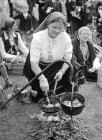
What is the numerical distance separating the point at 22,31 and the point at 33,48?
13.3ft

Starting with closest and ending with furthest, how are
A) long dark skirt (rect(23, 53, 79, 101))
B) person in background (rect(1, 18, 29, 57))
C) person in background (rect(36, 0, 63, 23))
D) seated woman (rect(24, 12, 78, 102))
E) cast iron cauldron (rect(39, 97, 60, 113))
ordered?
cast iron cauldron (rect(39, 97, 60, 113)) < seated woman (rect(24, 12, 78, 102)) < long dark skirt (rect(23, 53, 79, 101)) < person in background (rect(1, 18, 29, 57)) < person in background (rect(36, 0, 63, 23))

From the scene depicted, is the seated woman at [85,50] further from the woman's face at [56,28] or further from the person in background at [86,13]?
the person in background at [86,13]

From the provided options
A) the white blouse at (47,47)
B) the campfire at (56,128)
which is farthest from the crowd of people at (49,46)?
the campfire at (56,128)

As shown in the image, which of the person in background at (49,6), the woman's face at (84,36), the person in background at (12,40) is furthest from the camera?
the person in background at (49,6)

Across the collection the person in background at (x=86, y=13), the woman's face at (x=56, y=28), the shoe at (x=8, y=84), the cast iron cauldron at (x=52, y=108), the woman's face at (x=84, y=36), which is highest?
the woman's face at (x=56, y=28)

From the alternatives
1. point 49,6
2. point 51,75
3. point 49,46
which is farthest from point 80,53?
point 49,6

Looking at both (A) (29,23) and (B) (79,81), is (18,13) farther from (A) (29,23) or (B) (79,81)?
(B) (79,81)

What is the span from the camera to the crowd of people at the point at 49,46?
3.45 metres

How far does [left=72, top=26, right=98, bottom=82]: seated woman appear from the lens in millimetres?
4441

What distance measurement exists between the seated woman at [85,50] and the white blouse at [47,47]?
88 centimetres

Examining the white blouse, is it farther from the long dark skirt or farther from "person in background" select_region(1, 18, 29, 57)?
"person in background" select_region(1, 18, 29, 57)

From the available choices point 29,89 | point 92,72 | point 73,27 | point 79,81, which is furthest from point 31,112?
point 73,27

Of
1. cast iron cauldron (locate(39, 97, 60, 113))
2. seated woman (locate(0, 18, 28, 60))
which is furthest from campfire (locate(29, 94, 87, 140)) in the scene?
seated woman (locate(0, 18, 28, 60))

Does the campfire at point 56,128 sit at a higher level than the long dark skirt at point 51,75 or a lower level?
lower
